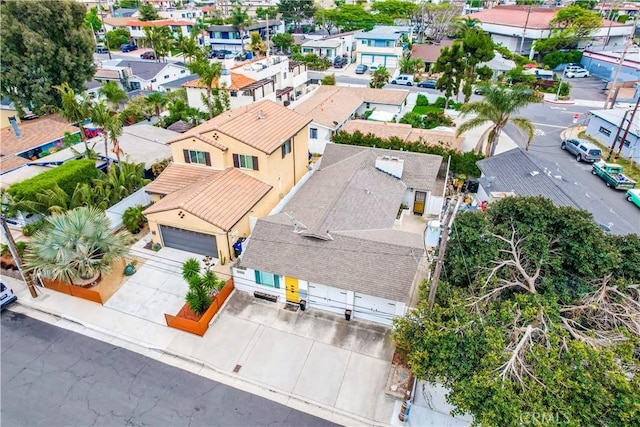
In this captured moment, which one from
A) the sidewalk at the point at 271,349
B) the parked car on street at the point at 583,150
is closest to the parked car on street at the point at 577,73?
the parked car on street at the point at 583,150

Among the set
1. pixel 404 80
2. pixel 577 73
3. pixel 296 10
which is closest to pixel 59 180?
pixel 404 80

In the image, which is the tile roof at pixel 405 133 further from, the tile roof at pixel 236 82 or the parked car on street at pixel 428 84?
the parked car on street at pixel 428 84

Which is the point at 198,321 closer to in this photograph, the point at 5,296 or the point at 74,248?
the point at 74,248

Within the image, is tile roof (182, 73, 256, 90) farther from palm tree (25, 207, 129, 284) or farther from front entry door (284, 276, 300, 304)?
front entry door (284, 276, 300, 304)

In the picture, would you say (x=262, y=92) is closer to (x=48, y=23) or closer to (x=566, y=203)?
(x=48, y=23)

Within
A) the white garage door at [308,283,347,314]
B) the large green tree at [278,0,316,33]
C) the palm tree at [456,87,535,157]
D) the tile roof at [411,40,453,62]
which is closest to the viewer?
the white garage door at [308,283,347,314]

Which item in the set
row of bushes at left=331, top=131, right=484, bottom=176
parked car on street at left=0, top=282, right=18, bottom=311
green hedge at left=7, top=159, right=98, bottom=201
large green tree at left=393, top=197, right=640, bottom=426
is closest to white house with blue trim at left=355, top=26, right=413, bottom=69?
row of bushes at left=331, top=131, right=484, bottom=176
